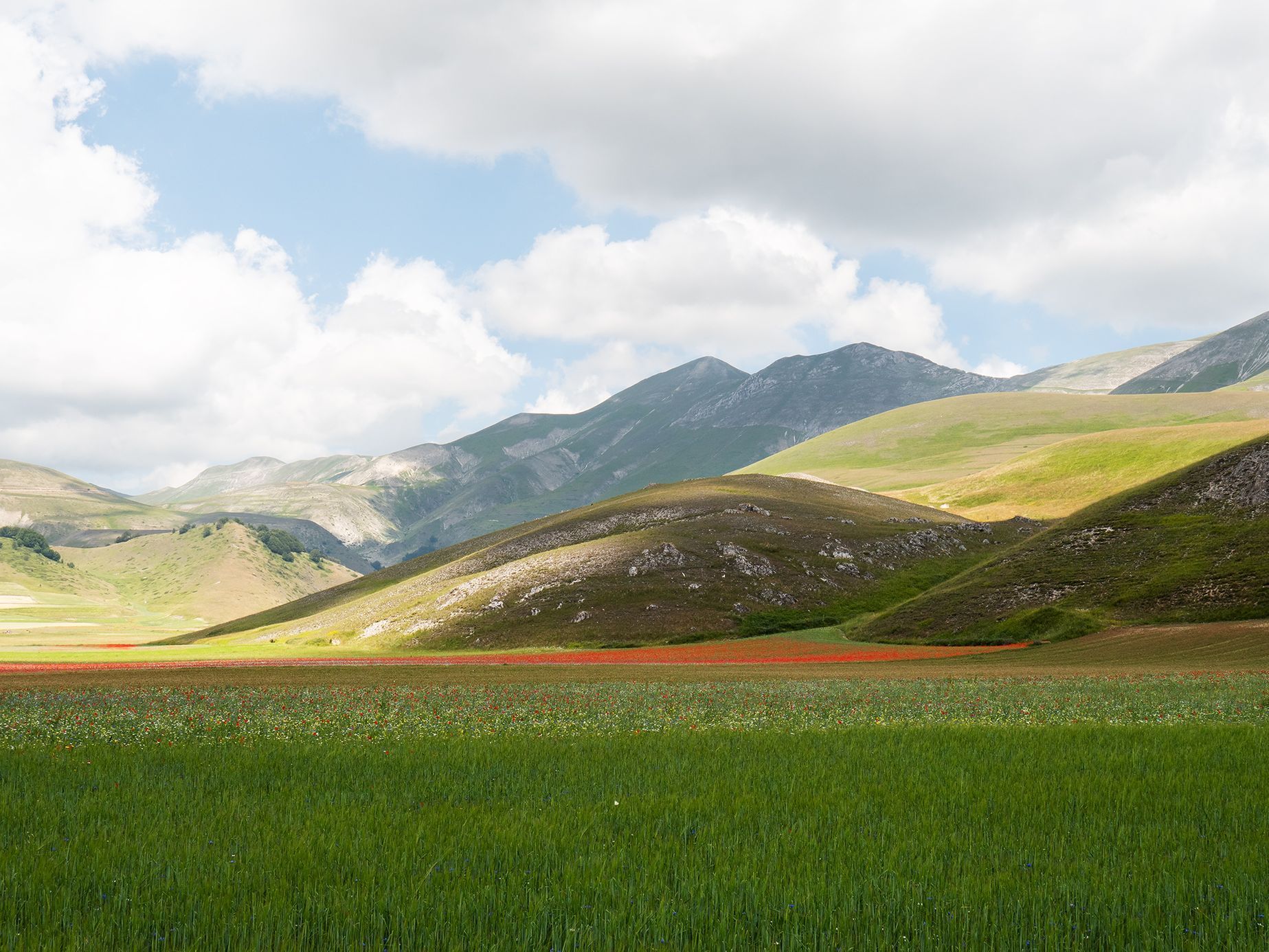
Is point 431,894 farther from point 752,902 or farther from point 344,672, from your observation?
point 344,672

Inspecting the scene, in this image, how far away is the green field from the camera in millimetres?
6867

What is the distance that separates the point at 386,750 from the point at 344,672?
152ft

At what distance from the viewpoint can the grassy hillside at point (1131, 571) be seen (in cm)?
7212

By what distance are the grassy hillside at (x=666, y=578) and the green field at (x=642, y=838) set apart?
3429 inches

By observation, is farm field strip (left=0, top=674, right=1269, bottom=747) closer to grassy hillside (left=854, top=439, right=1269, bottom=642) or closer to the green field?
the green field

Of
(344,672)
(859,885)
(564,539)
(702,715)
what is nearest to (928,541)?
(564,539)

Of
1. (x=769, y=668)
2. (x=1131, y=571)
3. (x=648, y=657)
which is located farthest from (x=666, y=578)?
(x=1131, y=571)

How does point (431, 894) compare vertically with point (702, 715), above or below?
above

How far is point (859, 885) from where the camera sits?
7785 millimetres

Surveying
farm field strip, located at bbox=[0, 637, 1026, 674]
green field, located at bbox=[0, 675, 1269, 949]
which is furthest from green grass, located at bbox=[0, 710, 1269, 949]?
farm field strip, located at bbox=[0, 637, 1026, 674]

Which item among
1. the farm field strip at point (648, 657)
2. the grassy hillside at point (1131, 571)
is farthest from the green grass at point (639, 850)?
the grassy hillside at point (1131, 571)

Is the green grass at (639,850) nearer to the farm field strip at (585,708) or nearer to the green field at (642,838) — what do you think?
the green field at (642,838)

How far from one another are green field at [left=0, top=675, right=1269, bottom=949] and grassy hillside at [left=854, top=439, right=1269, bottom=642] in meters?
60.6

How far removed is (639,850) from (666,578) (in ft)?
368
